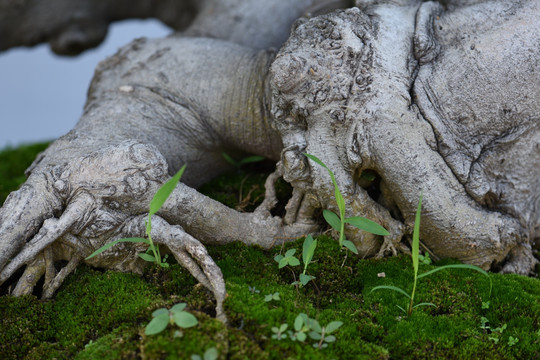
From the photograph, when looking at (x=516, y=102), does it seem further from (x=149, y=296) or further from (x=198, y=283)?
(x=149, y=296)

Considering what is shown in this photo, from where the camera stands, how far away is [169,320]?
6.19 ft

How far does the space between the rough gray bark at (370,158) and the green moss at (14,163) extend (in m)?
1.00

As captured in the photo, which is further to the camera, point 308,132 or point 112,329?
point 308,132

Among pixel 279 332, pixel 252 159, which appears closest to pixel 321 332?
pixel 279 332

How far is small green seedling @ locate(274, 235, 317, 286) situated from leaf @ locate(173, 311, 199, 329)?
517mm

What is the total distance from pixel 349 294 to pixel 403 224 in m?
0.47

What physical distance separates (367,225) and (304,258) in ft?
1.00

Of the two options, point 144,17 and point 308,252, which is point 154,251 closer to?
point 308,252

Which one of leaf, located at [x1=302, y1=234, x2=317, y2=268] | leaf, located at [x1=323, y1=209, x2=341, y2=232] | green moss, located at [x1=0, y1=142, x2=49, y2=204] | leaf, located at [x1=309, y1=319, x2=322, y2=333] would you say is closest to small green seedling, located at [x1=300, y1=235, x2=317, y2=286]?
leaf, located at [x1=302, y1=234, x2=317, y2=268]

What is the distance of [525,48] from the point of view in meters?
2.44

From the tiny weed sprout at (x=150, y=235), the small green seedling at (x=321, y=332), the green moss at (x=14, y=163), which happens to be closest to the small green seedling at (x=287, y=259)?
the small green seedling at (x=321, y=332)

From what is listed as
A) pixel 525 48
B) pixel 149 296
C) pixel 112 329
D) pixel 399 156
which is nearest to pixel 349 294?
pixel 399 156

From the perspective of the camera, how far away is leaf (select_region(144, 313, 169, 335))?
1.83 m

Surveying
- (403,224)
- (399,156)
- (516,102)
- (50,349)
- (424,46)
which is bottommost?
(50,349)
